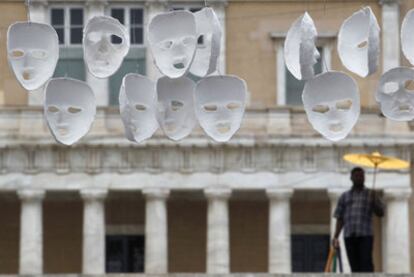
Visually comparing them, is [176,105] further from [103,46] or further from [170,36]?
[103,46]

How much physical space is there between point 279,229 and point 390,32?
17.4 feet

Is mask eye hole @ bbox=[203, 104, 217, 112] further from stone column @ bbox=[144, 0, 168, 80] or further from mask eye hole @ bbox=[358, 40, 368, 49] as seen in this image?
stone column @ bbox=[144, 0, 168, 80]

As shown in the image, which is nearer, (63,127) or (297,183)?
(63,127)

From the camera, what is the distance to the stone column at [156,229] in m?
93.8

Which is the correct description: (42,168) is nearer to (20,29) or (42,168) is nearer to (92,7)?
(92,7)

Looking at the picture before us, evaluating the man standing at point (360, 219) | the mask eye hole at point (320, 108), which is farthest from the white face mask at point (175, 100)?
the man standing at point (360, 219)

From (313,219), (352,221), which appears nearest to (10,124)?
(313,219)

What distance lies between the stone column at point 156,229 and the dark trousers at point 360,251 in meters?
23.0

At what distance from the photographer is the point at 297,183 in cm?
9406

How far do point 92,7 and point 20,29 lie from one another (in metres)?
28.0

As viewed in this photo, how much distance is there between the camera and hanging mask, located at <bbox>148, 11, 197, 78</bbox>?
66.4 meters

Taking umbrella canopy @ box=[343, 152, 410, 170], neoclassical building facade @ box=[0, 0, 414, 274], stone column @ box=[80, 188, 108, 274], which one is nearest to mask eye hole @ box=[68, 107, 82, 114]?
umbrella canopy @ box=[343, 152, 410, 170]

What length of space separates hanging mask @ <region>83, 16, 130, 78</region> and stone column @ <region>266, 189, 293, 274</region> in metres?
27.1

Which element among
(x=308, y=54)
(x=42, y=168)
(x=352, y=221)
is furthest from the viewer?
(x=42, y=168)
